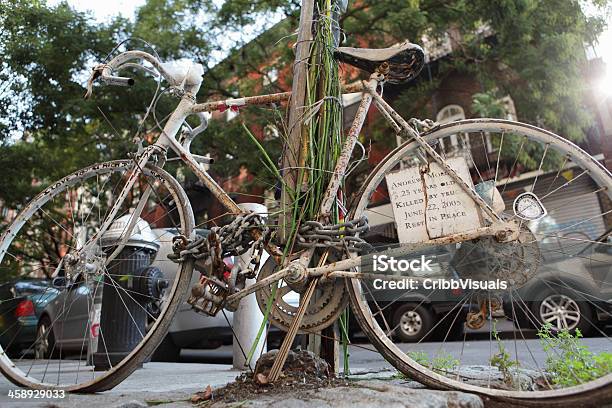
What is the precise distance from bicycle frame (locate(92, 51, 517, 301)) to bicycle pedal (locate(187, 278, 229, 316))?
0.05 meters

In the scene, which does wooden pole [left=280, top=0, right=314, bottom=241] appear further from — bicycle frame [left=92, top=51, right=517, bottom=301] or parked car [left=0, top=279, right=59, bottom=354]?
parked car [left=0, top=279, right=59, bottom=354]

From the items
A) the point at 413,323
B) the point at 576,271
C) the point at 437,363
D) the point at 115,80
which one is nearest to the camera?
the point at 437,363

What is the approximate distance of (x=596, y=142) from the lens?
11.0m

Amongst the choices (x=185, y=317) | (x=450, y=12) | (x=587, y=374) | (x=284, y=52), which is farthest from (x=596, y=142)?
(x=587, y=374)

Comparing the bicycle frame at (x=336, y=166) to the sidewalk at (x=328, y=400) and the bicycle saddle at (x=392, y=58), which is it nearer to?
the bicycle saddle at (x=392, y=58)

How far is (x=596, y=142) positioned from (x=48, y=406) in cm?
1245

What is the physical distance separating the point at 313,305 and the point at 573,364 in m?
1.08

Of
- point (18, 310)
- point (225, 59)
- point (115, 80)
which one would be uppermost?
point (225, 59)

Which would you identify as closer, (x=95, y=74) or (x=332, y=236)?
(x=332, y=236)

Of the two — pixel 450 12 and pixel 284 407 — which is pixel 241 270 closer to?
pixel 284 407

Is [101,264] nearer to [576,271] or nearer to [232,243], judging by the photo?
[232,243]

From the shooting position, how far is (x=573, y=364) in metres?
1.81
